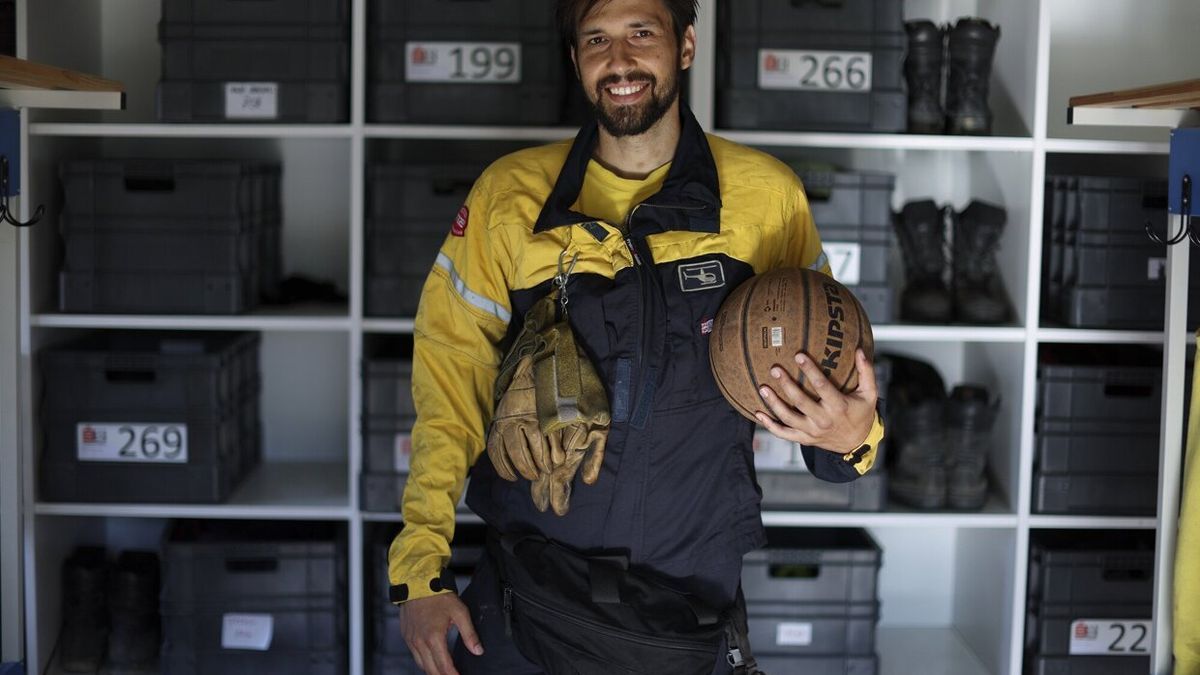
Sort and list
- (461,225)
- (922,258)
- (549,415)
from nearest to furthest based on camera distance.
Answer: (549,415)
(461,225)
(922,258)

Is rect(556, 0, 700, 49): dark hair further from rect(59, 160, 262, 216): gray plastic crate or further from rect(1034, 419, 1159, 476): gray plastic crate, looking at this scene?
rect(1034, 419, 1159, 476): gray plastic crate

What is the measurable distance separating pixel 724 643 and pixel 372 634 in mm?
1418

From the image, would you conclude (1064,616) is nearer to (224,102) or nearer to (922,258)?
(922,258)

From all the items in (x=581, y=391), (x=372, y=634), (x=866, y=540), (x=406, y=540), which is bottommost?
(x=372, y=634)

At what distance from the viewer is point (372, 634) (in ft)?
10.2

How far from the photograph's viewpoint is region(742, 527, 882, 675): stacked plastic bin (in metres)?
2.96

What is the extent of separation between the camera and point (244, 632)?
2.96 metres

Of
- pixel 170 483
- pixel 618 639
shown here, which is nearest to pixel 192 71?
pixel 170 483

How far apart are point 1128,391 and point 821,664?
3.09 ft

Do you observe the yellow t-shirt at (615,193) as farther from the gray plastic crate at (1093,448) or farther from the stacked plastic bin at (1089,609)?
the stacked plastic bin at (1089,609)

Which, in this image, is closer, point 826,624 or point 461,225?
point 461,225

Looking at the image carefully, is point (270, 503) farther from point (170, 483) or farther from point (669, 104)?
point (669, 104)

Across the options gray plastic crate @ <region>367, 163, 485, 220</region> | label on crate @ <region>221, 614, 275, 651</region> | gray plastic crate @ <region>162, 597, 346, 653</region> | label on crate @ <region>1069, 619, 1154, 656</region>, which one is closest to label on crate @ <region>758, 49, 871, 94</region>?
gray plastic crate @ <region>367, 163, 485, 220</region>

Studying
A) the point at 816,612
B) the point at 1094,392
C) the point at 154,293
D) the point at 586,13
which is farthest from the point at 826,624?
the point at 154,293
